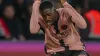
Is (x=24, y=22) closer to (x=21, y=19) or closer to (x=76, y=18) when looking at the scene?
(x=21, y=19)

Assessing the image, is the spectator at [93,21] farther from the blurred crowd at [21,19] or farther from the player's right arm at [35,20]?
the player's right arm at [35,20]

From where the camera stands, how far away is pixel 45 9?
524 centimetres

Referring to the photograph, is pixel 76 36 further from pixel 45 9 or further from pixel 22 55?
pixel 22 55

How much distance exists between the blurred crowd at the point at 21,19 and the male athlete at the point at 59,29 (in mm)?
5453

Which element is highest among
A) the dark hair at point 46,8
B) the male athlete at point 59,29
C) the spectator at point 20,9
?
the spectator at point 20,9

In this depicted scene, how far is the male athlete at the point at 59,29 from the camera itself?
531cm

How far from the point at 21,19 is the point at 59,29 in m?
5.83

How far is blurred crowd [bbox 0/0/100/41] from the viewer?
11.0 meters

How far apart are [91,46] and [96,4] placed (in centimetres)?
181

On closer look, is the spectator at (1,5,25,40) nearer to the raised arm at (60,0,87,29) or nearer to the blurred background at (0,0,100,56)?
the blurred background at (0,0,100,56)

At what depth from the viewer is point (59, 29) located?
5398 millimetres

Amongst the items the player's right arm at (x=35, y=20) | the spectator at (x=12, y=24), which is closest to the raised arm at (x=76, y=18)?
the player's right arm at (x=35, y=20)

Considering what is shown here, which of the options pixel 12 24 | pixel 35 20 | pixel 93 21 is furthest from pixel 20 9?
pixel 35 20

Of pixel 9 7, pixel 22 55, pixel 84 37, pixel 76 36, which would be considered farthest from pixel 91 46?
pixel 76 36
